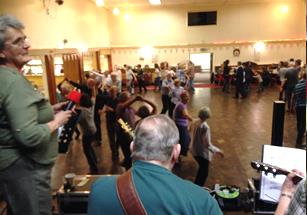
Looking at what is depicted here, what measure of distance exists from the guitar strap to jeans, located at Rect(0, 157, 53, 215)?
0.60 m

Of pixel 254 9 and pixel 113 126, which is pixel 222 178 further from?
pixel 254 9

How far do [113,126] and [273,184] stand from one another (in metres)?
3.61

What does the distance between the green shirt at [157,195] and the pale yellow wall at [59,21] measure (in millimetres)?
7721

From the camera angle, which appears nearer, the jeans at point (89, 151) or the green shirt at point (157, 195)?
the green shirt at point (157, 195)

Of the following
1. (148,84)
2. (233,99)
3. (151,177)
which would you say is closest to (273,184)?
(151,177)

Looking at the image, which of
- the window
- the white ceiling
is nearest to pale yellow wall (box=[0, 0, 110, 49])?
the white ceiling

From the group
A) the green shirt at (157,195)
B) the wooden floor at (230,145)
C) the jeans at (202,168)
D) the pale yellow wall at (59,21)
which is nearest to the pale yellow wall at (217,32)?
the pale yellow wall at (59,21)

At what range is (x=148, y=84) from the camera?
16047 millimetres

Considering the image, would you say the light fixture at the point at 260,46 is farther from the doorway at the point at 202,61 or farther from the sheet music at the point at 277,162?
the sheet music at the point at 277,162

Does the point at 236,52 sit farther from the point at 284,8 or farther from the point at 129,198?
the point at 129,198

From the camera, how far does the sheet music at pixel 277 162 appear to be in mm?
2176

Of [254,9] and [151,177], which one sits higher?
[254,9]

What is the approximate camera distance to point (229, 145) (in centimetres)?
596

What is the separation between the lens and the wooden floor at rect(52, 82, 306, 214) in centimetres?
468
